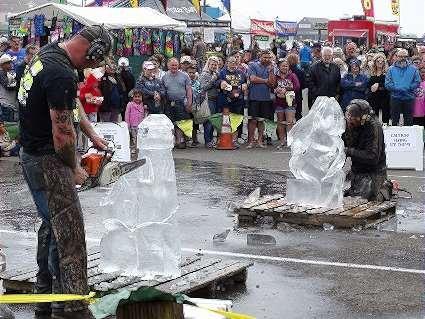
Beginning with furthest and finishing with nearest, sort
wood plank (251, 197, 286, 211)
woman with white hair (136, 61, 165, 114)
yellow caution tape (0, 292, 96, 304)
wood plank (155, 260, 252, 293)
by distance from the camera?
1. woman with white hair (136, 61, 165, 114)
2. wood plank (251, 197, 286, 211)
3. wood plank (155, 260, 252, 293)
4. yellow caution tape (0, 292, 96, 304)

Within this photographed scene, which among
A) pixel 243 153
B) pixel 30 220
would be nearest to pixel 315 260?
pixel 30 220

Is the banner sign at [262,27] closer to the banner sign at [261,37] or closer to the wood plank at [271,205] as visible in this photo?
the banner sign at [261,37]

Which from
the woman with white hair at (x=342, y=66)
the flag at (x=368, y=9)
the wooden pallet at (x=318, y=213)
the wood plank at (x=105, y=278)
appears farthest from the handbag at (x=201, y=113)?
the flag at (x=368, y=9)

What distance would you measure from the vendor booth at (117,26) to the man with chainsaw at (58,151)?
15.9 metres

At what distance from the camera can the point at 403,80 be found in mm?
17781

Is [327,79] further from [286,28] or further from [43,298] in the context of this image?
[286,28]

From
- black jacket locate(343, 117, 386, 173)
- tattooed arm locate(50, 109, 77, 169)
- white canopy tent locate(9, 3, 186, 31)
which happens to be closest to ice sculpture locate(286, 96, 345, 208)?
black jacket locate(343, 117, 386, 173)

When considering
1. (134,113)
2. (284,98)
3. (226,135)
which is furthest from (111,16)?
(284,98)

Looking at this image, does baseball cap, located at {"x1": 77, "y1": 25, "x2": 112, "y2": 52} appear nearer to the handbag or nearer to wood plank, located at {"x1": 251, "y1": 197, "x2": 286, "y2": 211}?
wood plank, located at {"x1": 251, "y1": 197, "x2": 286, "y2": 211}

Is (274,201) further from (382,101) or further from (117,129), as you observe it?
(382,101)

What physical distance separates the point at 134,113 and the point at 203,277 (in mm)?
10935

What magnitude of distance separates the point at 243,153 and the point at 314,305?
1081 cm

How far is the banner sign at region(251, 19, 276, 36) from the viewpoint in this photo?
41.5 meters

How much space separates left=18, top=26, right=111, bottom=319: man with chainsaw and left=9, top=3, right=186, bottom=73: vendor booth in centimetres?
1588
